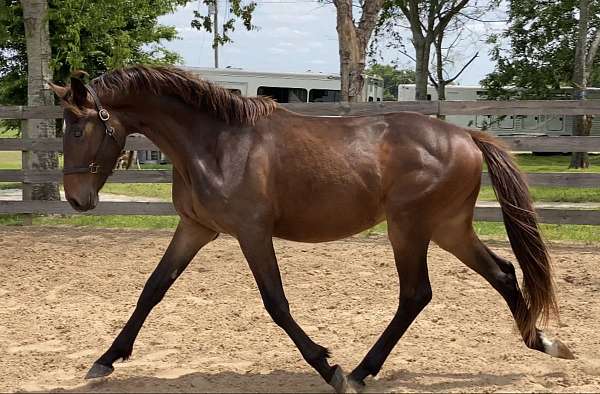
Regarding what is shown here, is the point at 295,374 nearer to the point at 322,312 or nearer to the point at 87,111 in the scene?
the point at 322,312

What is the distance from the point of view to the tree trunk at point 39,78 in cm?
1020

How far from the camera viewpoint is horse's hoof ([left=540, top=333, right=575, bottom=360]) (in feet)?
13.8

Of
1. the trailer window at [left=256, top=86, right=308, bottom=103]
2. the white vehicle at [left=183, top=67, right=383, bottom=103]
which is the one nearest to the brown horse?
the white vehicle at [left=183, top=67, right=383, bottom=103]

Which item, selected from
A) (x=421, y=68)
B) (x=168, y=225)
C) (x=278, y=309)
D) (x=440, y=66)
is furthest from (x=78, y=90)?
(x=440, y=66)

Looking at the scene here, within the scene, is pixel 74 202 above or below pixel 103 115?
below

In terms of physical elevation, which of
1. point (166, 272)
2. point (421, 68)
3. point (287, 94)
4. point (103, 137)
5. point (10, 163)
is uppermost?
point (421, 68)

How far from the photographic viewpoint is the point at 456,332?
195 inches

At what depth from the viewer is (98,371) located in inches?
Result: 157

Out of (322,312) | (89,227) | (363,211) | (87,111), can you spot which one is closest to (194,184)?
(87,111)

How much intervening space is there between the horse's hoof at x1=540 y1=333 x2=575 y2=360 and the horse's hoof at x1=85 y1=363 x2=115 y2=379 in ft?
8.51

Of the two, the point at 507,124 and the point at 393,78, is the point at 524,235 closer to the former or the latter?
the point at 507,124

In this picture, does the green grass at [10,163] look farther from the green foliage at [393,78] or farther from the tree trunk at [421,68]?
the green foliage at [393,78]

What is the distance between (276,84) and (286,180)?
18.2 meters

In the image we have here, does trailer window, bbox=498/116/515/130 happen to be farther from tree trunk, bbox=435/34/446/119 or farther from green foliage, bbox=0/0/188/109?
green foliage, bbox=0/0/188/109
